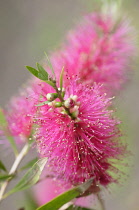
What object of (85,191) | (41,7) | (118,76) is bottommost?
(85,191)

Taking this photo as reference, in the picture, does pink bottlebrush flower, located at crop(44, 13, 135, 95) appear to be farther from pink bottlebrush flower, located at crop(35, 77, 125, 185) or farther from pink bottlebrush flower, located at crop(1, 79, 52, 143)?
pink bottlebrush flower, located at crop(35, 77, 125, 185)

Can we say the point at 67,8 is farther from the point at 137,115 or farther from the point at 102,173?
the point at 102,173

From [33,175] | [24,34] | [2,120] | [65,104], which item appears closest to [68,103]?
[65,104]

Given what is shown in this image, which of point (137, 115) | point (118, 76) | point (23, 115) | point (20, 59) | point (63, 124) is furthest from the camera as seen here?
point (20, 59)

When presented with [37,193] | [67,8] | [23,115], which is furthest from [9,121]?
[67,8]

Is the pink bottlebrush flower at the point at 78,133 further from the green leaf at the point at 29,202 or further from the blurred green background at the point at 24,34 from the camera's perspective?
the blurred green background at the point at 24,34

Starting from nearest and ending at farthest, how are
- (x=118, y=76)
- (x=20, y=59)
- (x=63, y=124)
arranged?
(x=63, y=124), (x=118, y=76), (x=20, y=59)

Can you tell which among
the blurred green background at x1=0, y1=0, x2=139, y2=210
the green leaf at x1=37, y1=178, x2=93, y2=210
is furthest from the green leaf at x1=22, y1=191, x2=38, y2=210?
the blurred green background at x1=0, y1=0, x2=139, y2=210
